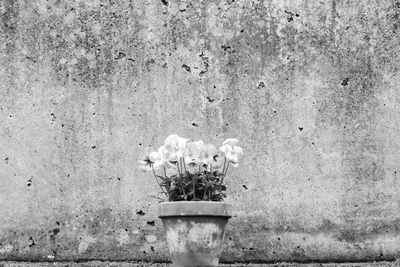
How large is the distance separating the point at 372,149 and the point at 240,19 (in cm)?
105

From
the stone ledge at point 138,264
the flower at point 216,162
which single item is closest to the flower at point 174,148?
the flower at point 216,162

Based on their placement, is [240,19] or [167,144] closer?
[167,144]

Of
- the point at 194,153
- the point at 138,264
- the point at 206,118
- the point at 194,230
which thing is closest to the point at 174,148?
the point at 194,153

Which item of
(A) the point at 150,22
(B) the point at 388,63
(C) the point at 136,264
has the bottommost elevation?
(C) the point at 136,264

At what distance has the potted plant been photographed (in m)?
3.21

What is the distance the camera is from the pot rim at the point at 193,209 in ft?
10.5

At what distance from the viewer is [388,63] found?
414 centimetres

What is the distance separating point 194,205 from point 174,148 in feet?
0.93

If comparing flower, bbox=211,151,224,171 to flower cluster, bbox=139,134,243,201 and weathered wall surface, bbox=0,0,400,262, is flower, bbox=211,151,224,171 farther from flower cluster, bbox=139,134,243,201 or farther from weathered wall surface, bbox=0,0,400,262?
weathered wall surface, bbox=0,0,400,262

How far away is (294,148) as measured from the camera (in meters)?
4.09

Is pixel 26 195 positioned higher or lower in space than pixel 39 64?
lower

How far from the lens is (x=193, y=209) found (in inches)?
126

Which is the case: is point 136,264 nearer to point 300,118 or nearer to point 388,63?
point 300,118

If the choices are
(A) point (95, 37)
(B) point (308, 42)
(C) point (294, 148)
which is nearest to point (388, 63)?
(B) point (308, 42)
